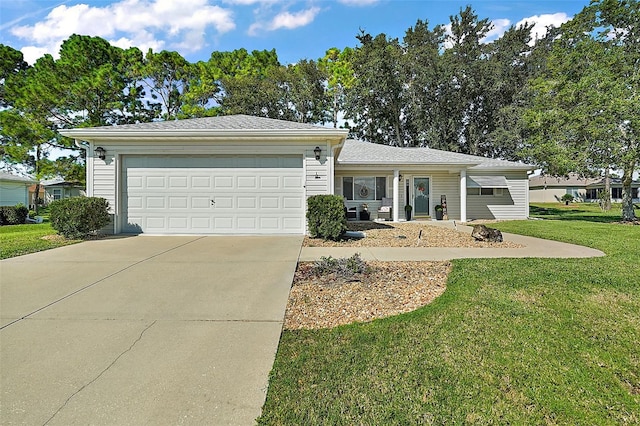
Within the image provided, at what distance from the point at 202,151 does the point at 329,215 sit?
4283mm

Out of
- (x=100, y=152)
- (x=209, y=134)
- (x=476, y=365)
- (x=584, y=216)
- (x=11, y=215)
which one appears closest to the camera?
(x=476, y=365)

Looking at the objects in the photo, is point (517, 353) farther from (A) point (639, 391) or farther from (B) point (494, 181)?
→ (B) point (494, 181)

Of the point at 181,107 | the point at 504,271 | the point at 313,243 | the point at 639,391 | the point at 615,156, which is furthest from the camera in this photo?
the point at 181,107

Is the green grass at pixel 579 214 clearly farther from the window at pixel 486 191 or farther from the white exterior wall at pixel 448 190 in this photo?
the white exterior wall at pixel 448 190

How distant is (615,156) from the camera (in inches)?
535

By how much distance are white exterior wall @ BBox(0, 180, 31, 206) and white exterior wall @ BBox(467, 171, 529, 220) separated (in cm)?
2711

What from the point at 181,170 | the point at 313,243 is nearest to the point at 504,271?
the point at 313,243

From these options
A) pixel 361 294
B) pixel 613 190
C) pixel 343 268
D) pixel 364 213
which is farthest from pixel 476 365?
pixel 613 190

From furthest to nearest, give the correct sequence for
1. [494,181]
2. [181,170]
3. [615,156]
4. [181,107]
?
1. [181,107]
2. [494,181]
3. [615,156]
4. [181,170]

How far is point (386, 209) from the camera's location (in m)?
14.5

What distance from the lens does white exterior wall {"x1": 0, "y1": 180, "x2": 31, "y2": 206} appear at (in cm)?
1995

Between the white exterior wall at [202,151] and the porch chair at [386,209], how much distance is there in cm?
577

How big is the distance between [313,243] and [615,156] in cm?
1404

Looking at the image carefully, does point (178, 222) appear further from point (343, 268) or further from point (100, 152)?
point (343, 268)
